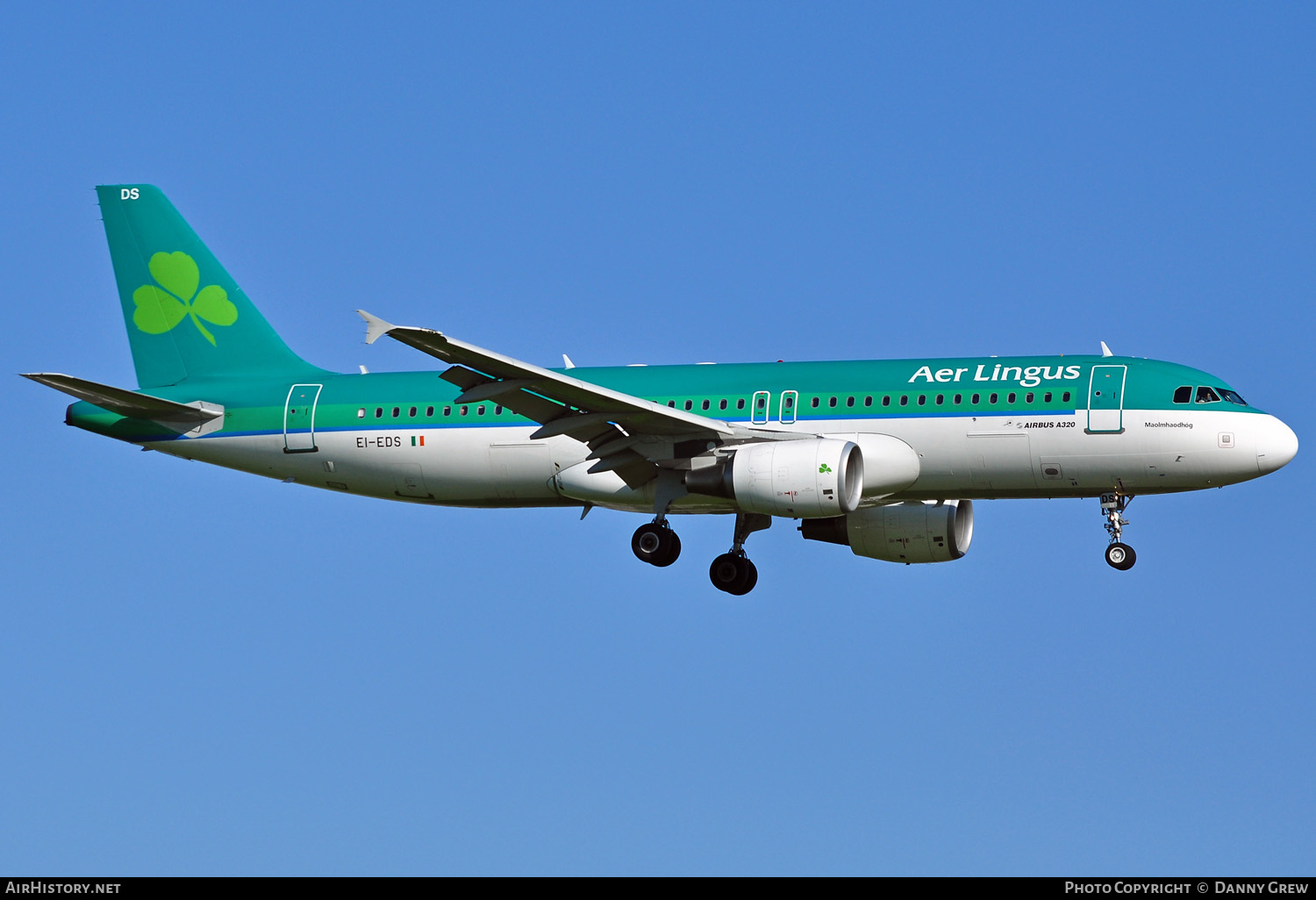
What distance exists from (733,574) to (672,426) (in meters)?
5.34

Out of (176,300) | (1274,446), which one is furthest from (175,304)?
(1274,446)

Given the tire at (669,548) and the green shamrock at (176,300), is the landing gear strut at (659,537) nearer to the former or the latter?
the tire at (669,548)

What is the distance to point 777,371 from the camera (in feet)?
133

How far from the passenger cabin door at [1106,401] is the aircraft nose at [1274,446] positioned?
9.23 ft

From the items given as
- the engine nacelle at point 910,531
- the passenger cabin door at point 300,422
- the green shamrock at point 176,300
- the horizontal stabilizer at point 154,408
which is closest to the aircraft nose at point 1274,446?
the engine nacelle at point 910,531

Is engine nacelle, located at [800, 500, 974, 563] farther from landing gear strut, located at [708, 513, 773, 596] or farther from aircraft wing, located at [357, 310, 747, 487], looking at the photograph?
aircraft wing, located at [357, 310, 747, 487]

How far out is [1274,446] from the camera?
37.4m

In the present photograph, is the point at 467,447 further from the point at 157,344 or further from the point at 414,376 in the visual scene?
the point at 157,344

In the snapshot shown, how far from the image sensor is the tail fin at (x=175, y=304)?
45250 millimetres

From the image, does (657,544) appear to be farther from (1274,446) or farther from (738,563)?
(1274,446)

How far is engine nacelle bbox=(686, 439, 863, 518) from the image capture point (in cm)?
3719

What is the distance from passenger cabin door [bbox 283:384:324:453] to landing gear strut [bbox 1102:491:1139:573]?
17978 mm
